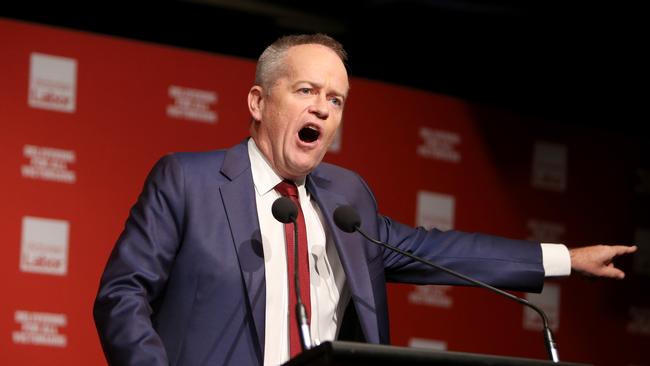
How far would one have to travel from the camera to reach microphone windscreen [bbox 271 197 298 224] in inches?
106

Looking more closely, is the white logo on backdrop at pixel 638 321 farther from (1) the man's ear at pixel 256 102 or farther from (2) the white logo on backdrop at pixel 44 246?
(1) the man's ear at pixel 256 102

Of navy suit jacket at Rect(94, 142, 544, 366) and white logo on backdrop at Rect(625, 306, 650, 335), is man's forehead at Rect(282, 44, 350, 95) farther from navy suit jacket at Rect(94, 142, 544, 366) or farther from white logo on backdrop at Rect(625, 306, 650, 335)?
white logo on backdrop at Rect(625, 306, 650, 335)

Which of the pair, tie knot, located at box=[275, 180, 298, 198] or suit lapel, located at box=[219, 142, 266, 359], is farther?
tie knot, located at box=[275, 180, 298, 198]

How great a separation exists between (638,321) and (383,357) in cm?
343

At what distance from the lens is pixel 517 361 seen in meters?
2.25

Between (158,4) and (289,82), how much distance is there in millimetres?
1867

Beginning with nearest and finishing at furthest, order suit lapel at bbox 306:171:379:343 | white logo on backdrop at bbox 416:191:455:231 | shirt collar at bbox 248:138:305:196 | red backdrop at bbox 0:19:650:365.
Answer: suit lapel at bbox 306:171:379:343 < shirt collar at bbox 248:138:305:196 < red backdrop at bbox 0:19:650:365 < white logo on backdrop at bbox 416:191:455:231

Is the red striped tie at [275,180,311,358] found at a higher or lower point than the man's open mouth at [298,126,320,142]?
lower

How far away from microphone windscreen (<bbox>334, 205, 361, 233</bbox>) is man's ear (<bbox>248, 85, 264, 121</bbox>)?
0.48m

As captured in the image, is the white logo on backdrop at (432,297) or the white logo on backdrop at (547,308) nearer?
the white logo on backdrop at (432,297)

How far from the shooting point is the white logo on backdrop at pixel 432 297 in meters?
4.93

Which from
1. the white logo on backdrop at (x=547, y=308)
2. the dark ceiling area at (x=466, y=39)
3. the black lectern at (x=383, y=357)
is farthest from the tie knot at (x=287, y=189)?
the white logo on backdrop at (x=547, y=308)

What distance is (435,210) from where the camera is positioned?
16.5 feet

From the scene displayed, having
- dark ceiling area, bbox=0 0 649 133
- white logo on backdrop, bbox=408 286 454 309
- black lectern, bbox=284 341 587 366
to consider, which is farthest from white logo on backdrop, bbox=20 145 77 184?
black lectern, bbox=284 341 587 366
